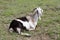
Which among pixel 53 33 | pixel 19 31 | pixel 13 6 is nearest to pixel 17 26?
pixel 19 31

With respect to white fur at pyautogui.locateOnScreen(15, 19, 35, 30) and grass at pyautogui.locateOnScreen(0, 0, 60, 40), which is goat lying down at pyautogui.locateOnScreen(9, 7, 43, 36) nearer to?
white fur at pyautogui.locateOnScreen(15, 19, 35, 30)

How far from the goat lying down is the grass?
162mm

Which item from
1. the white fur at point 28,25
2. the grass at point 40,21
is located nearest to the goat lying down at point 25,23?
the white fur at point 28,25

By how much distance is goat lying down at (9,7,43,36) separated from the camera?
255 inches

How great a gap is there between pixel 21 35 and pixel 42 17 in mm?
1895

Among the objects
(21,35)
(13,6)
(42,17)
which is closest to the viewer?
(21,35)

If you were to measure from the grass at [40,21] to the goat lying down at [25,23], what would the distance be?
0.53 ft

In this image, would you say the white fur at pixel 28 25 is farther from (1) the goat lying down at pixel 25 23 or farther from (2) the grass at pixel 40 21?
(2) the grass at pixel 40 21

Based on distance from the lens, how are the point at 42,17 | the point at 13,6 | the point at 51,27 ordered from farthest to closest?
1. the point at 13,6
2. the point at 42,17
3. the point at 51,27

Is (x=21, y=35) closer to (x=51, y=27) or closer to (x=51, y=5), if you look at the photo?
(x=51, y=27)

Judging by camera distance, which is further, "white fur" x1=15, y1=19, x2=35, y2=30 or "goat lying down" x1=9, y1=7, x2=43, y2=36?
"white fur" x1=15, y1=19, x2=35, y2=30

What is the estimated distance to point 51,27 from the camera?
7141mm

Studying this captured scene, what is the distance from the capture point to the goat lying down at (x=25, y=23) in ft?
21.2

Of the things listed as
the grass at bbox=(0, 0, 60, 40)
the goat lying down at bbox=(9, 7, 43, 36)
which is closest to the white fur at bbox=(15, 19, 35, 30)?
the goat lying down at bbox=(9, 7, 43, 36)
